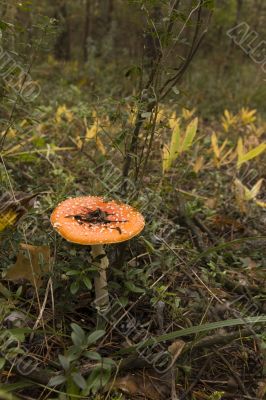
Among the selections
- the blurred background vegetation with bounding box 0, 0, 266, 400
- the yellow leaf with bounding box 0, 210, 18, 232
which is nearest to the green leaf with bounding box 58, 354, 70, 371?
the blurred background vegetation with bounding box 0, 0, 266, 400

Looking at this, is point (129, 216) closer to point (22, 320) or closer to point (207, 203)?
point (22, 320)

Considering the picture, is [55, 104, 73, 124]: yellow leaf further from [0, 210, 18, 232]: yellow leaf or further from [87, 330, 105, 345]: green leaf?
[87, 330, 105, 345]: green leaf

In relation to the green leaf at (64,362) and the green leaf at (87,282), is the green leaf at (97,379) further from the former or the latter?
the green leaf at (87,282)

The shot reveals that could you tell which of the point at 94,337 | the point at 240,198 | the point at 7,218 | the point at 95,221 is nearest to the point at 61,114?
the point at 240,198

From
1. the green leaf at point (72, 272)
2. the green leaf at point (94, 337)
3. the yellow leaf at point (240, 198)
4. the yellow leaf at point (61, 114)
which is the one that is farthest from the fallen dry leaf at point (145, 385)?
the yellow leaf at point (61, 114)

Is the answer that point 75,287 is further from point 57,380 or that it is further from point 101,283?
point 57,380

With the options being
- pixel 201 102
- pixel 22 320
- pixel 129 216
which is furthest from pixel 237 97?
pixel 22 320
